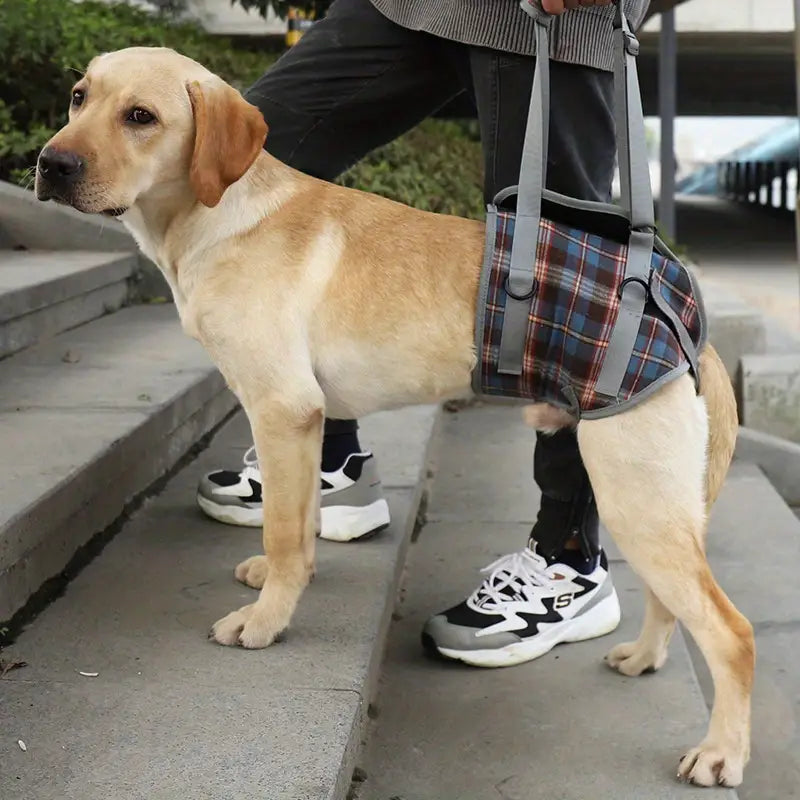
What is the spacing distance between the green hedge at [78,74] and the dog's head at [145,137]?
10.6 feet

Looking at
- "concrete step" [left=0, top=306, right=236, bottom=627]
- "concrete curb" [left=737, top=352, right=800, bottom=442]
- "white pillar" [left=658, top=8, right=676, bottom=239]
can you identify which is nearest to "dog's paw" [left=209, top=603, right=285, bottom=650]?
"concrete step" [left=0, top=306, right=236, bottom=627]

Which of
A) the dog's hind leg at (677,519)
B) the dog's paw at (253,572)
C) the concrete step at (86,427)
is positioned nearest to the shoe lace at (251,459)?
the concrete step at (86,427)

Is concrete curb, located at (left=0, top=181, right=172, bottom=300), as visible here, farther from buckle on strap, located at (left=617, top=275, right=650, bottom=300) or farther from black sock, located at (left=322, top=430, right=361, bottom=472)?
buckle on strap, located at (left=617, top=275, right=650, bottom=300)

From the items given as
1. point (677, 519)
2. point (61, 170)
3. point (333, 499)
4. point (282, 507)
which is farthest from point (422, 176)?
point (677, 519)

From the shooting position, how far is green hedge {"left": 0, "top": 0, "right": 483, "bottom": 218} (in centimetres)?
602

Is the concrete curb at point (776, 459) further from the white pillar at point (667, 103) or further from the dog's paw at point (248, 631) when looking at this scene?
the white pillar at point (667, 103)

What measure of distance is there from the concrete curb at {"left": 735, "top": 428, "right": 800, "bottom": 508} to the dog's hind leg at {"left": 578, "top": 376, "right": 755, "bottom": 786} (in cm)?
296

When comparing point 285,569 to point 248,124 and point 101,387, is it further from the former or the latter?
point 101,387

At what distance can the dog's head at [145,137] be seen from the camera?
7.68 ft

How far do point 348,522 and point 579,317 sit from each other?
1181mm

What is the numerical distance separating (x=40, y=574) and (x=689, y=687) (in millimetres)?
1649

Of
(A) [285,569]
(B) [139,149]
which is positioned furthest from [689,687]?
(B) [139,149]

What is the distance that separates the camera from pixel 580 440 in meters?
2.42

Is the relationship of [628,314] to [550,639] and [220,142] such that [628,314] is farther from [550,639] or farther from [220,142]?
[550,639]
